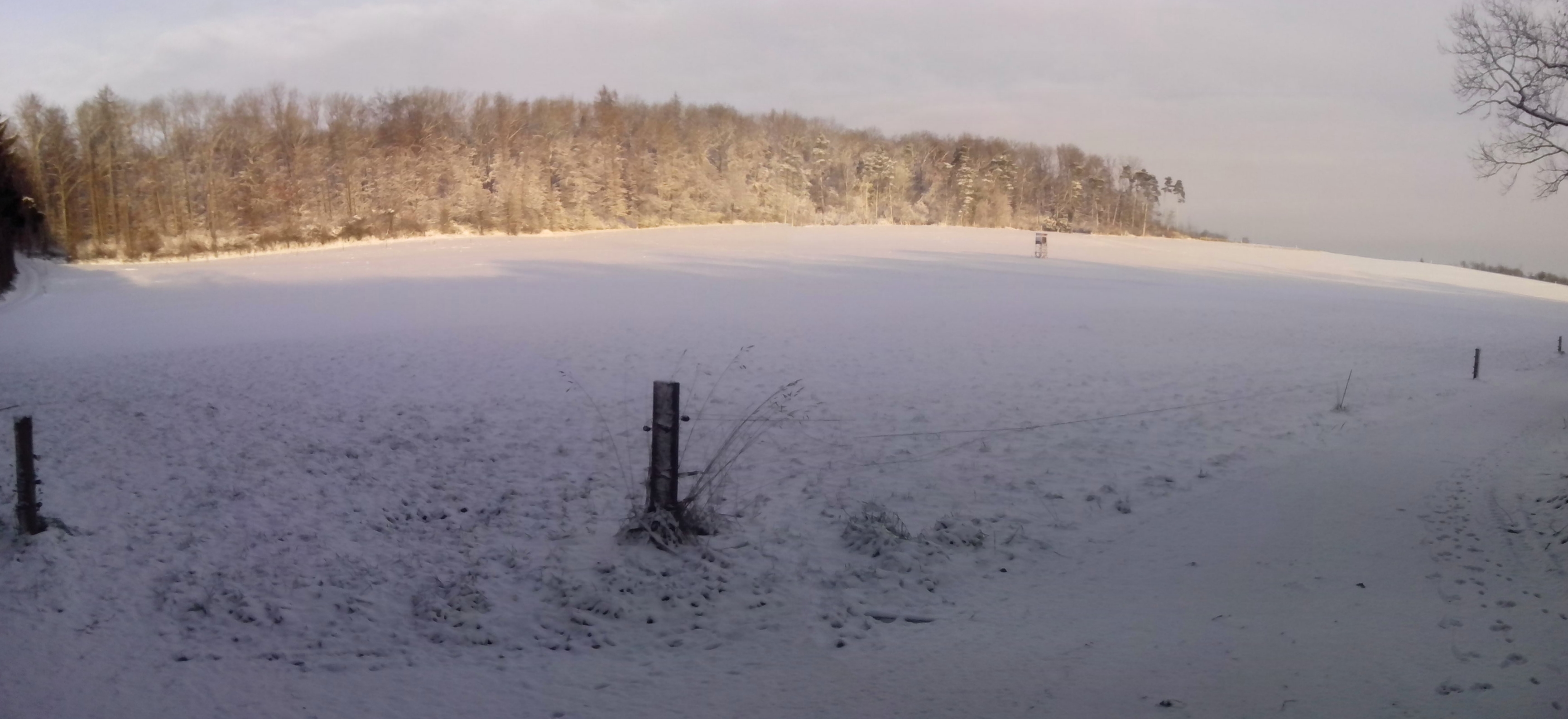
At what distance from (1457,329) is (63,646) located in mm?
32076

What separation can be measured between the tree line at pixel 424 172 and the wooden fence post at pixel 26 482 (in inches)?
2101

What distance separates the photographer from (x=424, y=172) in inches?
2591

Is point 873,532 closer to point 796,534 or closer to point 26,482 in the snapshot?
point 796,534

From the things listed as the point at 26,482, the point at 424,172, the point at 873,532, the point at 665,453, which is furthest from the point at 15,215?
the point at 873,532

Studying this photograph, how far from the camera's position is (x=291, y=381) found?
1479 cm

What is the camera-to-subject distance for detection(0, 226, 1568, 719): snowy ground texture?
5.52m

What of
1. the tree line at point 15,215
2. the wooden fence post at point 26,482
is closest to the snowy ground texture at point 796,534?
the wooden fence post at point 26,482

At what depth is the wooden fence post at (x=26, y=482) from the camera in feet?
23.4

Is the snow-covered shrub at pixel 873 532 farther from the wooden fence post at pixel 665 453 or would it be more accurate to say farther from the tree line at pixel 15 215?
the tree line at pixel 15 215

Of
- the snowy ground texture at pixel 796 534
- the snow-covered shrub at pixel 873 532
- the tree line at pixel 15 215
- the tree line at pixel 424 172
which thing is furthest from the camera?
the tree line at pixel 424 172

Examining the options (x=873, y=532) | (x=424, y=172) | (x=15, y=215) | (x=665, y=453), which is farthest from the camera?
(x=424, y=172)

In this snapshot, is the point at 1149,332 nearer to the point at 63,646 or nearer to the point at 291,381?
the point at 291,381

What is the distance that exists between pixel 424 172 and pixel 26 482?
209 feet

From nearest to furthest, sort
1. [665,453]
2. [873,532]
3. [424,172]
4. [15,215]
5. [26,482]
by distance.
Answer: [26,482], [665,453], [873,532], [15,215], [424,172]
